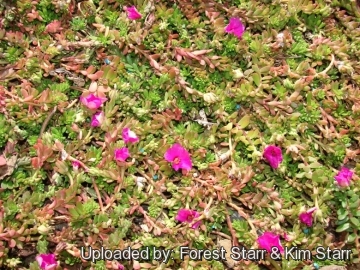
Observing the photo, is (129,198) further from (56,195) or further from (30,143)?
(30,143)

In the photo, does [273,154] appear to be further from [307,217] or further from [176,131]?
[176,131]

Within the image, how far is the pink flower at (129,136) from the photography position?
2.29 meters

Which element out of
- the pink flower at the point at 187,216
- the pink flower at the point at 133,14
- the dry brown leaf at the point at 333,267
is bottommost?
the dry brown leaf at the point at 333,267

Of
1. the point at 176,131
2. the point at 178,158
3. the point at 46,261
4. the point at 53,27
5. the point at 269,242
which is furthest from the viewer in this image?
the point at 53,27

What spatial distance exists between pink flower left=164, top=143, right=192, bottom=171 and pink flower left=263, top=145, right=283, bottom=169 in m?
0.38

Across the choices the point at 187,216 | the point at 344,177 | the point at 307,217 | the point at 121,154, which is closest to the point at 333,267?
the point at 307,217

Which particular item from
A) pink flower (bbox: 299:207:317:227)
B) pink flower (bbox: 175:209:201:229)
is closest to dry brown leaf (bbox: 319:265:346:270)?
pink flower (bbox: 299:207:317:227)

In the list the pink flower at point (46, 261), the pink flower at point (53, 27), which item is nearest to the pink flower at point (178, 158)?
the pink flower at point (46, 261)

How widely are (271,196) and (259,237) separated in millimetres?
211

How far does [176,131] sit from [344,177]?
0.83 metres

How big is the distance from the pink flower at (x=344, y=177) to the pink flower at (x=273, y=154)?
289 millimetres

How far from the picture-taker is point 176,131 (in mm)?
2416

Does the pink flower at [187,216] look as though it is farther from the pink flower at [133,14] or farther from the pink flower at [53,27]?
the pink flower at [53,27]

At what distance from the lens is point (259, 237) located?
2.24m
